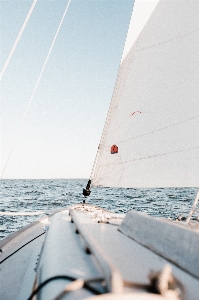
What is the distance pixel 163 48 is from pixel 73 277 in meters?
3.54

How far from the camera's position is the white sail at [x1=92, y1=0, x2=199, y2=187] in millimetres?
3289

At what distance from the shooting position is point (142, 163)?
11.3ft

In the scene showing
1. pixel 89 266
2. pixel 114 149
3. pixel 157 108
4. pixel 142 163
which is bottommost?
pixel 89 266

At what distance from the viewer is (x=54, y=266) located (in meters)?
1.27

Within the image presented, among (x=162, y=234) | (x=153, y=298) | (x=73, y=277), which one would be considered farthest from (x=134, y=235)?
(x=153, y=298)

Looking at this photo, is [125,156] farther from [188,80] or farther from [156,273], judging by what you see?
[156,273]

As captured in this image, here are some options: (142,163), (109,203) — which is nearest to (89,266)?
(142,163)

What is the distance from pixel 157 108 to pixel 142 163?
2.57 ft

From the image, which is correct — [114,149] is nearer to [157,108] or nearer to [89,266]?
[157,108]

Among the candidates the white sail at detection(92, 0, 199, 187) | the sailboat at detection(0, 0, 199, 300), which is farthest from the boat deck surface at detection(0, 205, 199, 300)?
the white sail at detection(92, 0, 199, 187)

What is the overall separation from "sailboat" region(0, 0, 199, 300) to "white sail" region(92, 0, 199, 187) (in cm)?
1

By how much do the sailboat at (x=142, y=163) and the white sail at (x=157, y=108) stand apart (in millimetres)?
13

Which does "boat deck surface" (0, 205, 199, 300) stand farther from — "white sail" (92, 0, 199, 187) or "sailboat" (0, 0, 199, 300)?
"white sail" (92, 0, 199, 187)

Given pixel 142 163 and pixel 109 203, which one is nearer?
pixel 142 163
